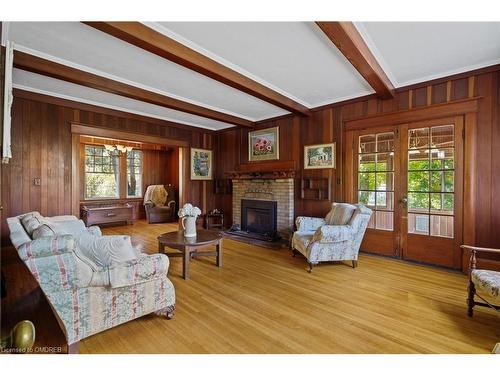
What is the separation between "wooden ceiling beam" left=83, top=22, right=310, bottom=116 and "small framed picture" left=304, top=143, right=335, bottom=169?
4.81ft

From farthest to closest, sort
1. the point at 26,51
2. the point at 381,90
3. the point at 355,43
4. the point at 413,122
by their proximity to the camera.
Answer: the point at 413,122, the point at 381,90, the point at 26,51, the point at 355,43

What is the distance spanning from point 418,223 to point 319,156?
1.90m

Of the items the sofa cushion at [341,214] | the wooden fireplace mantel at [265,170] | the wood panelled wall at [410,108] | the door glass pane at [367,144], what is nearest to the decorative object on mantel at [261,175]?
the wooden fireplace mantel at [265,170]

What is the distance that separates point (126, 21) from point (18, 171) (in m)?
3.21

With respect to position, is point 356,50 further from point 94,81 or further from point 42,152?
point 42,152

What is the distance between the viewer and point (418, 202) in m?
3.63

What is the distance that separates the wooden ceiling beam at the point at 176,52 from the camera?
2.08 metres

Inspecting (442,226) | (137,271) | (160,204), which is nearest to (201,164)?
(160,204)

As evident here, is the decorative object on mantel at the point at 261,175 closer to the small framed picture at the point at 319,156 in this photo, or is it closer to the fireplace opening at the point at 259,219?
the small framed picture at the point at 319,156

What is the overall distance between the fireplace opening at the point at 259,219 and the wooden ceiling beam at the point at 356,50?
9.16ft

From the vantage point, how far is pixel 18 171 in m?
3.73
